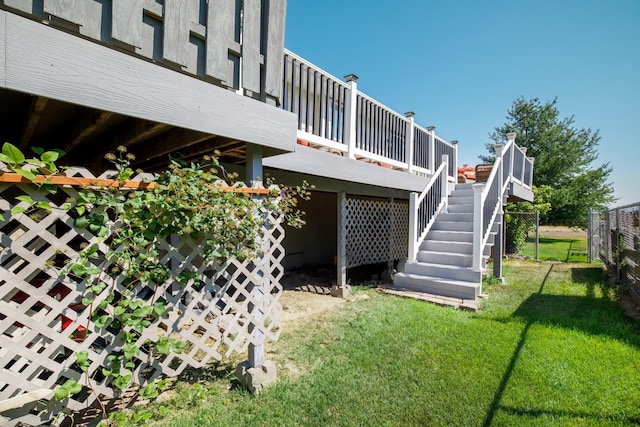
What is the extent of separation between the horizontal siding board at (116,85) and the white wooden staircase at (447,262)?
4.45m

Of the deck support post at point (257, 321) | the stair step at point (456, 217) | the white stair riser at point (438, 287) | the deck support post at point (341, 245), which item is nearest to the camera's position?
the deck support post at point (257, 321)

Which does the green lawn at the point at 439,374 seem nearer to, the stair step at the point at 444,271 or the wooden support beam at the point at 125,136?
the stair step at the point at 444,271

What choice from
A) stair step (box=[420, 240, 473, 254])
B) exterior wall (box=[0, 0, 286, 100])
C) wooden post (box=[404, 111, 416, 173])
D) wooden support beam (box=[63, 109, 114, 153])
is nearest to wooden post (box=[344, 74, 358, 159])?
wooden post (box=[404, 111, 416, 173])

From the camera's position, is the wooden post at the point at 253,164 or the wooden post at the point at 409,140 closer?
the wooden post at the point at 253,164

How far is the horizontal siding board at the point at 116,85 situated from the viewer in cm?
137

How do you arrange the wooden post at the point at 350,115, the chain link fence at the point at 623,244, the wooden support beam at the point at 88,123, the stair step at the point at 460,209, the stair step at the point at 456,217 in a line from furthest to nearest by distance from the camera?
1. the stair step at the point at 460,209
2. the stair step at the point at 456,217
3. the chain link fence at the point at 623,244
4. the wooden post at the point at 350,115
5. the wooden support beam at the point at 88,123

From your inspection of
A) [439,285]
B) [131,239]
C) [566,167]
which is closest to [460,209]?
[439,285]

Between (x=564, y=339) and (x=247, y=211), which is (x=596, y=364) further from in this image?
(x=247, y=211)

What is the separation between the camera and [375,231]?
22.3 ft

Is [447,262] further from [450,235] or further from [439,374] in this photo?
[439,374]

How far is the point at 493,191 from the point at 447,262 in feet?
6.87

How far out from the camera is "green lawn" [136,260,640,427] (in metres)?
2.26

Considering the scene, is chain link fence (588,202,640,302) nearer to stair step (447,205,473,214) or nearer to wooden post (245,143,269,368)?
stair step (447,205,473,214)

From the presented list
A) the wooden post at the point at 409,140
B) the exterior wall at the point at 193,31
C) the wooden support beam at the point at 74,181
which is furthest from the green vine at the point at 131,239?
the wooden post at the point at 409,140
